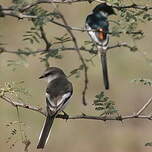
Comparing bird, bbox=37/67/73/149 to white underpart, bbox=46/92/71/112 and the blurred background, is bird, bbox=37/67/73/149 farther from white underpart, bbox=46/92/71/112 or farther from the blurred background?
the blurred background

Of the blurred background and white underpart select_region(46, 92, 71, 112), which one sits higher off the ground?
white underpart select_region(46, 92, 71, 112)

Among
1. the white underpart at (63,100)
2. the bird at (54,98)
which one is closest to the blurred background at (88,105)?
the bird at (54,98)

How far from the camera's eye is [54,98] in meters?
6.34

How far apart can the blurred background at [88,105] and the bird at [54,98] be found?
2.89m

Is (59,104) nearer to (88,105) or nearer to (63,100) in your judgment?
(63,100)

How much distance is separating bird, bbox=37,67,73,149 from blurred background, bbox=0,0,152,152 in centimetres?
289

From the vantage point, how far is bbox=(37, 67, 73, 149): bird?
20.0 feet

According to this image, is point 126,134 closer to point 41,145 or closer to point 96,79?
point 96,79

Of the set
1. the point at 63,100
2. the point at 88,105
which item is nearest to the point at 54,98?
the point at 63,100

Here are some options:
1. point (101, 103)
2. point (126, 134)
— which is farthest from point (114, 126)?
point (101, 103)

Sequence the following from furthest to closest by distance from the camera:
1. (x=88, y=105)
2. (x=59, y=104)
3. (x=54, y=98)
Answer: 1. (x=88, y=105)
2. (x=54, y=98)
3. (x=59, y=104)

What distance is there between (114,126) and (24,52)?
8.00m

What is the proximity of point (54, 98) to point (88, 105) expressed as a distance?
5435mm

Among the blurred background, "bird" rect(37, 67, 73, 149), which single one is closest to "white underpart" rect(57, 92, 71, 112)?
"bird" rect(37, 67, 73, 149)
